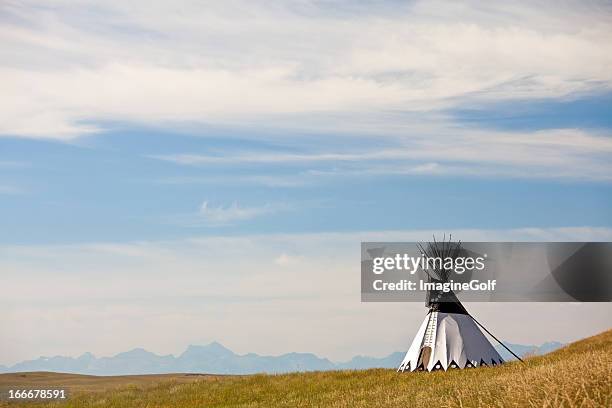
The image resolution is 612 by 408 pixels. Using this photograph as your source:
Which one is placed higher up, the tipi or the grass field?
the tipi

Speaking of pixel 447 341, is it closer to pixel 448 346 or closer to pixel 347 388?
pixel 448 346

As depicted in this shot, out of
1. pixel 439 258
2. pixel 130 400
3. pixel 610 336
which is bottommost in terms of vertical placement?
pixel 130 400

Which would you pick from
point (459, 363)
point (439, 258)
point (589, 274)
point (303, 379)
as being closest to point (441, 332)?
point (459, 363)

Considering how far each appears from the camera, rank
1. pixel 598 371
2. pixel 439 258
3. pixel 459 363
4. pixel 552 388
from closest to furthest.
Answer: pixel 552 388
pixel 598 371
pixel 459 363
pixel 439 258

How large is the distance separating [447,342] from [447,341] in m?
0.06

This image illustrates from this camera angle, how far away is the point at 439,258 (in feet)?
138

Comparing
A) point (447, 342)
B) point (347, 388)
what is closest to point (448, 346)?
point (447, 342)

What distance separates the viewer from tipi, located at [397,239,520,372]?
3875 centimetres

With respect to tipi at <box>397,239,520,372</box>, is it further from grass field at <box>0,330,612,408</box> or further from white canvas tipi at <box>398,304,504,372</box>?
grass field at <box>0,330,612,408</box>

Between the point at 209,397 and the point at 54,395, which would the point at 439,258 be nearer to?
the point at 209,397

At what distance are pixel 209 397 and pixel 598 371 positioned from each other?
2162 centimetres

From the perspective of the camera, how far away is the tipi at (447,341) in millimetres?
38750

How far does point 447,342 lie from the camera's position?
39094mm

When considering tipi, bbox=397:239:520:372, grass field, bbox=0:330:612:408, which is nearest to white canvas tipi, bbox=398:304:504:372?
tipi, bbox=397:239:520:372
